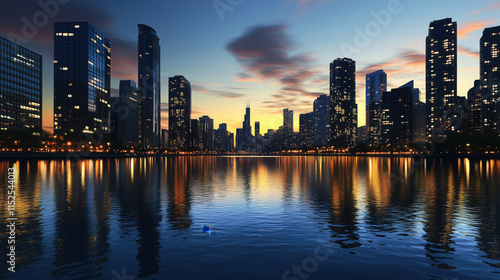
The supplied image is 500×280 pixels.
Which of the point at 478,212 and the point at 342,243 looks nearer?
the point at 342,243

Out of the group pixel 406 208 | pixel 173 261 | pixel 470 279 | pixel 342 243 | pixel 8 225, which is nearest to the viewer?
pixel 470 279

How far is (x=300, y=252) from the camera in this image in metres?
19.1

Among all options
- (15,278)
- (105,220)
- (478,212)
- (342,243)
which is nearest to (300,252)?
(342,243)

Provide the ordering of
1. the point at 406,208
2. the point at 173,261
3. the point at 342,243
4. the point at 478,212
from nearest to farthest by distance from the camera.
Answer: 1. the point at 173,261
2. the point at 342,243
3. the point at 478,212
4. the point at 406,208

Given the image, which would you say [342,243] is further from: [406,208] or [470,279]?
[406,208]

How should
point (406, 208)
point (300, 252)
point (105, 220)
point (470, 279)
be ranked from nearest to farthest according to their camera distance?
point (470, 279) → point (300, 252) → point (105, 220) → point (406, 208)

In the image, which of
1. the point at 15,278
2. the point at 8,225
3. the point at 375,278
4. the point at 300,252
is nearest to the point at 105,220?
the point at 8,225

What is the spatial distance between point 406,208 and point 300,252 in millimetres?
19477

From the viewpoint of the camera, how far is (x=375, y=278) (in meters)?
15.3

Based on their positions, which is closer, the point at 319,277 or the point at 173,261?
the point at 319,277

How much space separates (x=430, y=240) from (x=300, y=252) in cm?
924

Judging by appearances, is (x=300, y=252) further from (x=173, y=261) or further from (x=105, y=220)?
(x=105, y=220)

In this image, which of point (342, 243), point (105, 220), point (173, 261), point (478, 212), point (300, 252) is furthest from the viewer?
point (478, 212)

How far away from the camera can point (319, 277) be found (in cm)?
1548
